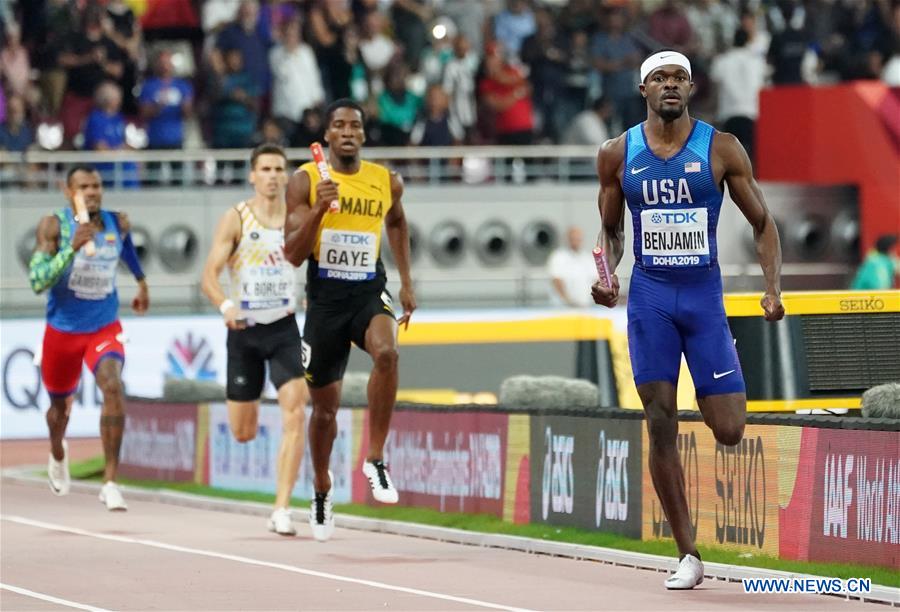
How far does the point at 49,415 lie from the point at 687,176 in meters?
8.09

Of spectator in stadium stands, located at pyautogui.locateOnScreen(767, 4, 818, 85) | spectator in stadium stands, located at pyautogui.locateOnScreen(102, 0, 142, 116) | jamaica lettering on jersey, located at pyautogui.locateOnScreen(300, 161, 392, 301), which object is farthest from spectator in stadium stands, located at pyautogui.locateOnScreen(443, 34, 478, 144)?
jamaica lettering on jersey, located at pyautogui.locateOnScreen(300, 161, 392, 301)

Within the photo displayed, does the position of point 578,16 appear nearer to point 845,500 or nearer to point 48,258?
point 48,258

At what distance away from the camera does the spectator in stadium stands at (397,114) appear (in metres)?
27.2

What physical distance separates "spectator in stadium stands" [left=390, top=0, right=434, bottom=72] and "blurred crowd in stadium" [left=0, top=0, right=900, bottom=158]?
0.07 ft

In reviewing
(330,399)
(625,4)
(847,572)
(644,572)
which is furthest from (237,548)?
(625,4)

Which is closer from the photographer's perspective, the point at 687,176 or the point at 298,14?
the point at 687,176

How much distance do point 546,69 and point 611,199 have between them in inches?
679

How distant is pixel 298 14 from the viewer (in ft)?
90.0

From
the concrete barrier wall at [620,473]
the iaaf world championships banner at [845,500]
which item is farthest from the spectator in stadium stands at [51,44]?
the iaaf world championships banner at [845,500]

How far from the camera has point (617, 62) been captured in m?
28.5

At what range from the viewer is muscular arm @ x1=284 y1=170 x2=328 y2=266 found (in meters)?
12.7

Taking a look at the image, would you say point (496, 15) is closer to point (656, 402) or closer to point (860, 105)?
point (860, 105)

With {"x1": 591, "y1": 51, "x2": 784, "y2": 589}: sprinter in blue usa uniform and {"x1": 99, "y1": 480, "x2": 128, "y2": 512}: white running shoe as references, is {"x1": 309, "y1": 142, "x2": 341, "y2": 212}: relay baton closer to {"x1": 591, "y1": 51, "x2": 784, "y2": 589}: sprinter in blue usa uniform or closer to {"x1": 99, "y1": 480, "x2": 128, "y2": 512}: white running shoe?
{"x1": 591, "y1": 51, "x2": 784, "y2": 589}: sprinter in blue usa uniform

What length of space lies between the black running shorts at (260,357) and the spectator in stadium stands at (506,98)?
12203 millimetres
